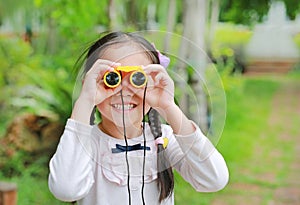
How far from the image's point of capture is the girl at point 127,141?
781 millimetres

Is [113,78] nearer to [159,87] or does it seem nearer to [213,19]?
[159,87]

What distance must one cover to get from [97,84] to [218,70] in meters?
1.35

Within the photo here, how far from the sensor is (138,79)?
0.77 meters

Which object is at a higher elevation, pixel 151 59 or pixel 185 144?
pixel 151 59

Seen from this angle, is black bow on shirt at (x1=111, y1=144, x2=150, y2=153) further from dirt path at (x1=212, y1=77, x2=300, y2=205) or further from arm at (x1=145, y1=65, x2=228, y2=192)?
dirt path at (x1=212, y1=77, x2=300, y2=205)

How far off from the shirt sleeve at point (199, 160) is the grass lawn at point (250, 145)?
131 centimetres

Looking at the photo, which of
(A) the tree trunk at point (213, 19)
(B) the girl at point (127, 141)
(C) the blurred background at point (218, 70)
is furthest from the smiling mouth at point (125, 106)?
(A) the tree trunk at point (213, 19)

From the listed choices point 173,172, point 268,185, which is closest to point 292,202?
point 268,185

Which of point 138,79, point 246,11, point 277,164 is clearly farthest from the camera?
point 277,164

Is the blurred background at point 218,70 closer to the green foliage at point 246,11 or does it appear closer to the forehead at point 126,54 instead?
the green foliage at point 246,11

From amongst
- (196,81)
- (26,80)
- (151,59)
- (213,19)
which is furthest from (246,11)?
(151,59)

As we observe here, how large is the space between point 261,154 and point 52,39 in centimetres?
82

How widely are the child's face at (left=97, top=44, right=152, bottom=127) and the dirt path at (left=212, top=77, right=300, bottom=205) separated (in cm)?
142

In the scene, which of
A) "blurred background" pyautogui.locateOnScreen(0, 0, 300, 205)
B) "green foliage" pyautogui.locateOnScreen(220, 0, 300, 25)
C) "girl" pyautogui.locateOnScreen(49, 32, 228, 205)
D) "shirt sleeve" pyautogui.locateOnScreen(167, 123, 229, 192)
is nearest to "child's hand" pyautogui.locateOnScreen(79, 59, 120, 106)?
"girl" pyautogui.locateOnScreen(49, 32, 228, 205)
